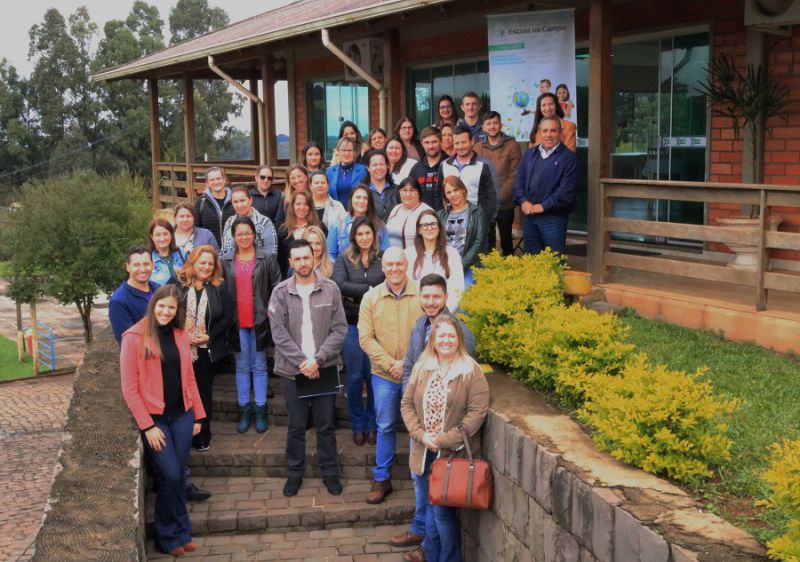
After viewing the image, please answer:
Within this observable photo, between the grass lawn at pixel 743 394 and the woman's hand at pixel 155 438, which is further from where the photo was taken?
the woman's hand at pixel 155 438

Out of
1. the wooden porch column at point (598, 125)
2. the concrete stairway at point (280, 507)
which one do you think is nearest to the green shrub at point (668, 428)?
the concrete stairway at point (280, 507)

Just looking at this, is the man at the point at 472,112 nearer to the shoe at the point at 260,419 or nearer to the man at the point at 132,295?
the shoe at the point at 260,419

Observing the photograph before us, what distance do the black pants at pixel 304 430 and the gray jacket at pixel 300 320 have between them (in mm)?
198

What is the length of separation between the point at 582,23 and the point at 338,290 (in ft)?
19.2

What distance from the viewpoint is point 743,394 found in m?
5.99

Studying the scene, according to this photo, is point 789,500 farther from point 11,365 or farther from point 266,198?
point 11,365

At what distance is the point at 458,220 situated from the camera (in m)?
7.62

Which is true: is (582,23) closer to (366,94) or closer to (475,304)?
(475,304)

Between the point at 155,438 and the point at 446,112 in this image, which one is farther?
the point at 446,112

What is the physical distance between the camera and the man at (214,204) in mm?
8547

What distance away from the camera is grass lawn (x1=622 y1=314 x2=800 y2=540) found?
443 centimetres

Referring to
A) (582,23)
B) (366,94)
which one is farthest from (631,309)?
(366,94)

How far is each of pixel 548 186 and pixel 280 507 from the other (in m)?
3.53

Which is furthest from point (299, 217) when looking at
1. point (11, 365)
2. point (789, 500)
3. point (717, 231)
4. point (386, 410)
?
point (11, 365)
